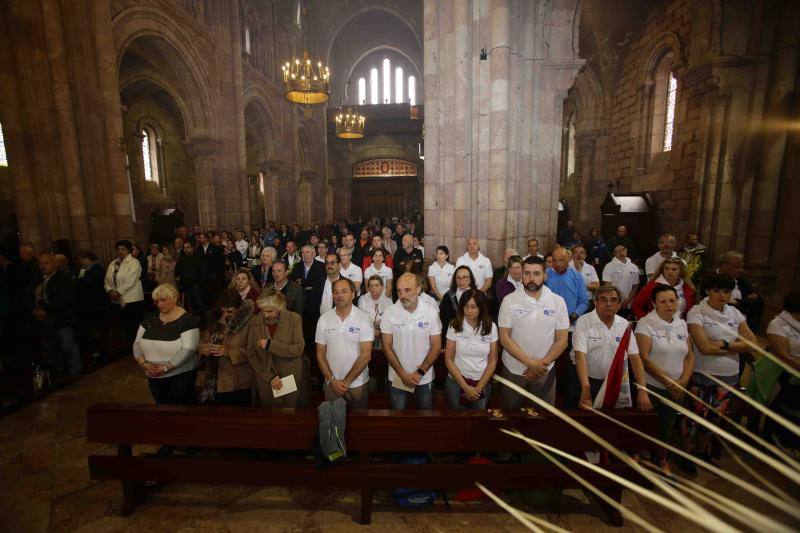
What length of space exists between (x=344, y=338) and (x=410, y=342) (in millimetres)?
630

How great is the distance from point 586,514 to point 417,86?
27142 mm

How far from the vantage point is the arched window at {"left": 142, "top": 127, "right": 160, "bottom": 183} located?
55.1 feet

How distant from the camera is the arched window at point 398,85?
→ 26534 millimetres

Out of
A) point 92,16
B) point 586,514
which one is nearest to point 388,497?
point 586,514

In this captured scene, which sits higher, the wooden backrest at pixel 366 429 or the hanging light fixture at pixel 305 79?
the hanging light fixture at pixel 305 79

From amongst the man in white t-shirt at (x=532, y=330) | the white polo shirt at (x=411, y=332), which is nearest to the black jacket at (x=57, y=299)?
the white polo shirt at (x=411, y=332)

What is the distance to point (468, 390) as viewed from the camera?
3.65 metres

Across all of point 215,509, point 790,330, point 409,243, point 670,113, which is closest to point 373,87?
point 670,113

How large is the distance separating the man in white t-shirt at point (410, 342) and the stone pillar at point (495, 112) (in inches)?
167

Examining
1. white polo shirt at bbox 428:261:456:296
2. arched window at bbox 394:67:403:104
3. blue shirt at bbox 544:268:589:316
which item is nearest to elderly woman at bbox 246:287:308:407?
white polo shirt at bbox 428:261:456:296

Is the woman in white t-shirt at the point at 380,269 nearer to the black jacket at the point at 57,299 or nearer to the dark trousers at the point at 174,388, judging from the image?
the dark trousers at the point at 174,388

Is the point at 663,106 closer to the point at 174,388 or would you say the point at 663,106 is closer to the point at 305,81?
the point at 305,81

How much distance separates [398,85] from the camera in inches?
1052

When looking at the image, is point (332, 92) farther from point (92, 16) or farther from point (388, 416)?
point (388, 416)
